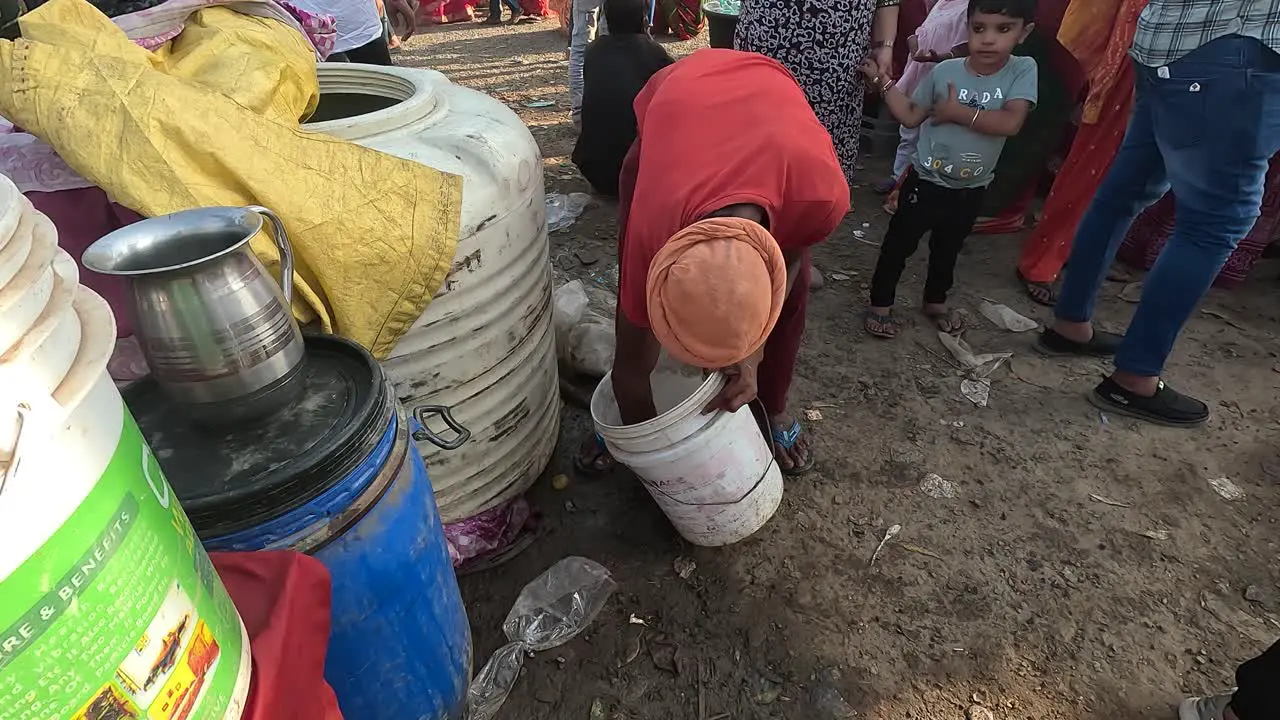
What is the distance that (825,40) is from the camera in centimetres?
317

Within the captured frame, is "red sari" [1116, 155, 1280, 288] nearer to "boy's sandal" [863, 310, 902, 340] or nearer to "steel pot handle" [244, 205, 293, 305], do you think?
"boy's sandal" [863, 310, 902, 340]

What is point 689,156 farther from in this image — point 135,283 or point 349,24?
point 349,24

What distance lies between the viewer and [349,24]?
2.99 meters

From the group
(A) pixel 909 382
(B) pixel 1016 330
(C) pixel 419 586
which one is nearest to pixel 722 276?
(C) pixel 419 586

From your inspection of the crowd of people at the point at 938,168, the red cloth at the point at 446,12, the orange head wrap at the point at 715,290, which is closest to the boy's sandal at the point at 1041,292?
the crowd of people at the point at 938,168

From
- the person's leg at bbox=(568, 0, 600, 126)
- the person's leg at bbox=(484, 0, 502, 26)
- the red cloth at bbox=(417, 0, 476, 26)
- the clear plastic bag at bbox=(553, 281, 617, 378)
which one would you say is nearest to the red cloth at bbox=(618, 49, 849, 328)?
the clear plastic bag at bbox=(553, 281, 617, 378)

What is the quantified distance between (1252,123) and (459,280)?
227 centimetres

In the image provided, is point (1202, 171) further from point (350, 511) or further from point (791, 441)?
point (350, 511)

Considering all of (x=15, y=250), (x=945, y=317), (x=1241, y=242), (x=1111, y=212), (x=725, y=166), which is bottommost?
(x=945, y=317)

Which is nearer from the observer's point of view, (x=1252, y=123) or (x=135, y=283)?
(x=135, y=283)

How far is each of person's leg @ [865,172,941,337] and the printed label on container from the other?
9.08 feet

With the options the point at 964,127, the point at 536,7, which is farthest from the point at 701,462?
the point at 536,7

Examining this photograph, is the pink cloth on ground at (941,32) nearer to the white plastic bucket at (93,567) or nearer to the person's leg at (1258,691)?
the person's leg at (1258,691)

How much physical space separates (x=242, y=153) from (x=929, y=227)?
8.33 feet
